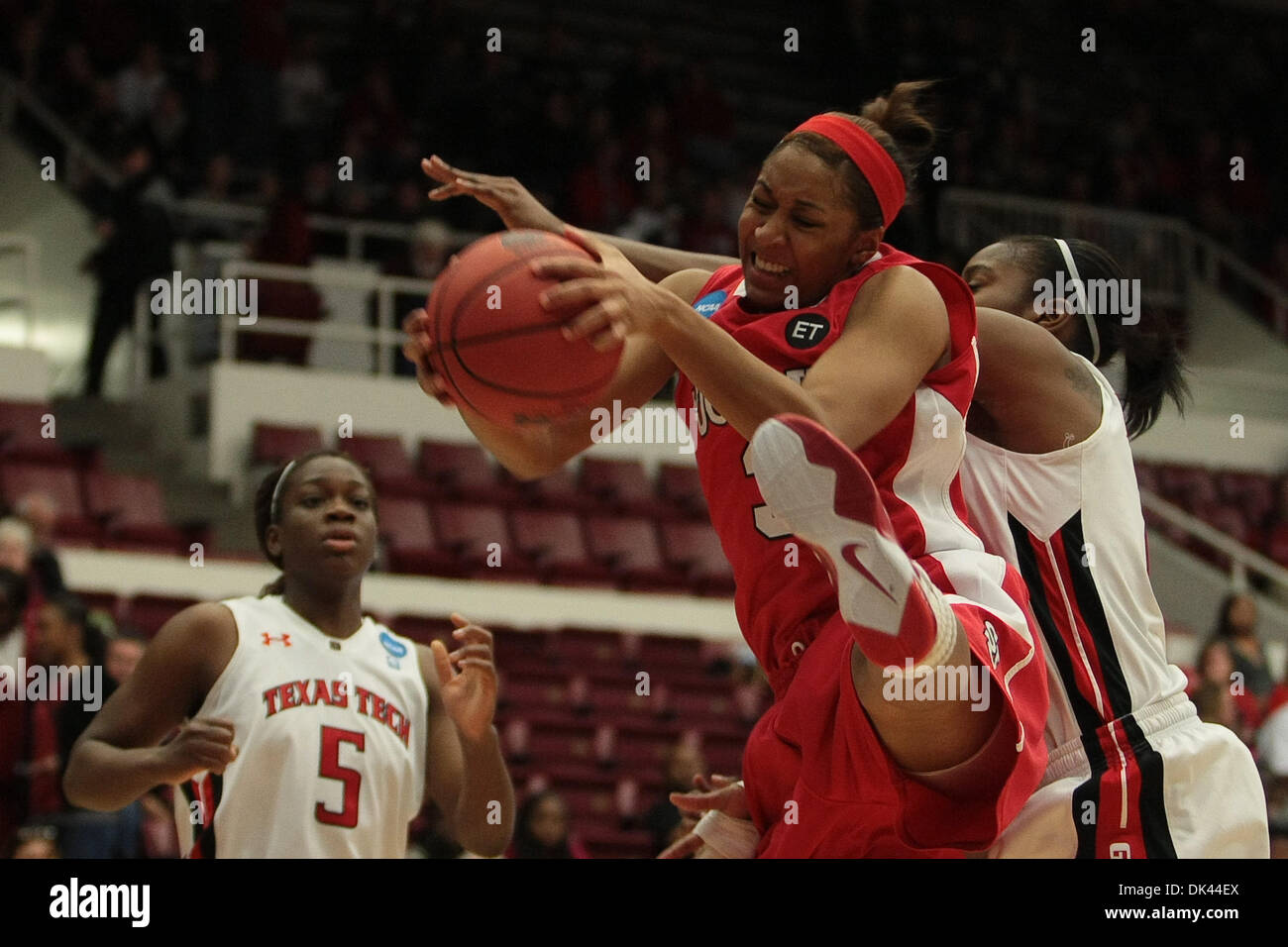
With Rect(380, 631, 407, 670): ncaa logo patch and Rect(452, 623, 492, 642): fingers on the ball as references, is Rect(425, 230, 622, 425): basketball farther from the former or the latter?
Rect(380, 631, 407, 670): ncaa logo patch

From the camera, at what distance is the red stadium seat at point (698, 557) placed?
10.9m

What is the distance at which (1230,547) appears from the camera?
11.7 meters

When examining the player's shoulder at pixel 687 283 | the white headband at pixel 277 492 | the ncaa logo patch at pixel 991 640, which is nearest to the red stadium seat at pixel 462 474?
the white headband at pixel 277 492

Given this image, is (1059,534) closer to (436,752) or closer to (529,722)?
(436,752)

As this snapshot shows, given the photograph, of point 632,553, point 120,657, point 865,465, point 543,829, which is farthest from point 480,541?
point 865,465

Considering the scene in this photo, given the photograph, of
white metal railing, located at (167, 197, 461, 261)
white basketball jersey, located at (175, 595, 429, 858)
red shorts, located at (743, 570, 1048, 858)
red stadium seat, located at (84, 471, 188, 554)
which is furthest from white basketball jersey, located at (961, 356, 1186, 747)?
white metal railing, located at (167, 197, 461, 261)

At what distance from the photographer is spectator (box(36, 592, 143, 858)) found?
20.5ft

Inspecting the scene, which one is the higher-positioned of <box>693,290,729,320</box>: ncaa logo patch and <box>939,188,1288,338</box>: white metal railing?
<box>939,188,1288,338</box>: white metal railing

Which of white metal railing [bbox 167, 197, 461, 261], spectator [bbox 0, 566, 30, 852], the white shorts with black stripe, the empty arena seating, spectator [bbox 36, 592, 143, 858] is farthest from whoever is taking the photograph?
the empty arena seating

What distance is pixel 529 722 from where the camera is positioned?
877 cm

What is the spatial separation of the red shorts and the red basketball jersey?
0.28 feet

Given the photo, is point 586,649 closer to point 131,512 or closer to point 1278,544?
point 131,512
